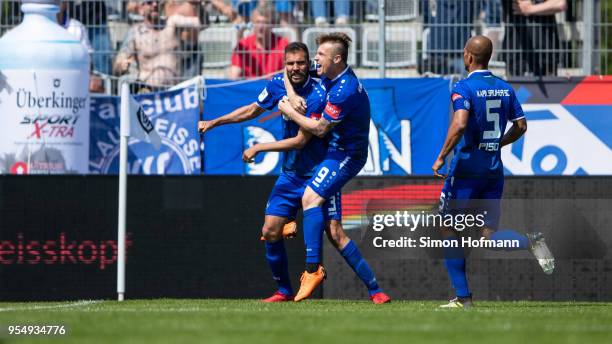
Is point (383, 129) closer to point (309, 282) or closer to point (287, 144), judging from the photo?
point (287, 144)

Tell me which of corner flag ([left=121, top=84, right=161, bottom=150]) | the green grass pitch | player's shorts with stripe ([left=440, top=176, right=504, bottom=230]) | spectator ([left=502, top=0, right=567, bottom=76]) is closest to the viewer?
the green grass pitch

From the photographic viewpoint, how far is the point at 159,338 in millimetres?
7059

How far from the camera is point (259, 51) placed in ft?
51.3

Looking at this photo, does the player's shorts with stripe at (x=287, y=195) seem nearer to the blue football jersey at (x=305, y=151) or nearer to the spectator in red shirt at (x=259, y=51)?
the blue football jersey at (x=305, y=151)

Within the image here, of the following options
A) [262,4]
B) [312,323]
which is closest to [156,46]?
[262,4]

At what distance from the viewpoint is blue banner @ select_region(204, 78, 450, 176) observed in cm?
1479

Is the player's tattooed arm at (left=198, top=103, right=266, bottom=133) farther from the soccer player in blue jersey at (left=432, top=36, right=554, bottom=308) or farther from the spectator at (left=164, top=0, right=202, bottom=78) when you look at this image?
the spectator at (left=164, top=0, right=202, bottom=78)

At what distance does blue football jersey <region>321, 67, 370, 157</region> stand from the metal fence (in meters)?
4.60

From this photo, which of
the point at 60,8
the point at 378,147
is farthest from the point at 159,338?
the point at 60,8

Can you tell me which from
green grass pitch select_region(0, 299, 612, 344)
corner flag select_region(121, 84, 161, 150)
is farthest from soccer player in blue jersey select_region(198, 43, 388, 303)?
corner flag select_region(121, 84, 161, 150)

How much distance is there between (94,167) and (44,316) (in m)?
6.14

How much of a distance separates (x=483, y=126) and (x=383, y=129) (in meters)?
4.68

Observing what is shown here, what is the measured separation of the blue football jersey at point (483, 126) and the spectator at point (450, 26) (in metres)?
5.09

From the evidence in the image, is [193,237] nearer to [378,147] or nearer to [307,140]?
[307,140]
